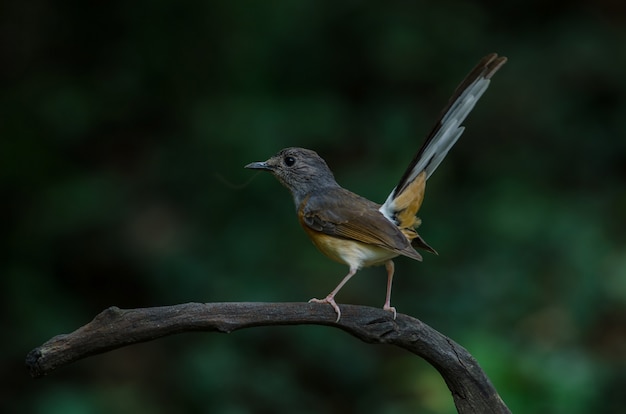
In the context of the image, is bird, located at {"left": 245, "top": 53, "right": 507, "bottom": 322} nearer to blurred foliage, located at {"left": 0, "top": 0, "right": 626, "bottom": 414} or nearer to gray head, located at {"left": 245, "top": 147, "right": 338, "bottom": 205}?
gray head, located at {"left": 245, "top": 147, "right": 338, "bottom": 205}

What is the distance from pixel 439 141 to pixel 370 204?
0.48m

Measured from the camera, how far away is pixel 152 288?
6.35 metres

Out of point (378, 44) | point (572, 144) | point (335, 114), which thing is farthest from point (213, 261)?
point (572, 144)

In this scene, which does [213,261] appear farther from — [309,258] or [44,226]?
[44,226]

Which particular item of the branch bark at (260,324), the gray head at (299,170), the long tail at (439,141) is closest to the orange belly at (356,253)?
the long tail at (439,141)

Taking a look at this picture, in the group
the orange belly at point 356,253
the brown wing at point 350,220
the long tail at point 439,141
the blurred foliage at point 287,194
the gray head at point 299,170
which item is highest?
the long tail at point 439,141

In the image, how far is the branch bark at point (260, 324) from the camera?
2.51m

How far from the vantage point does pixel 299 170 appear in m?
3.59

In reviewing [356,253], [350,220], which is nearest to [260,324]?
[356,253]

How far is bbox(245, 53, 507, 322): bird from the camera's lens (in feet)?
10.3

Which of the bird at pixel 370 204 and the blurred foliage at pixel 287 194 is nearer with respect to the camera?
the bird at pixel 370 204

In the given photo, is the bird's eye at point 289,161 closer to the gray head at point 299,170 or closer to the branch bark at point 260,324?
the gray head at point 299,170

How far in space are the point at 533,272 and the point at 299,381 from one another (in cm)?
176

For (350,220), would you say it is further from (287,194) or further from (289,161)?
(287,194)
